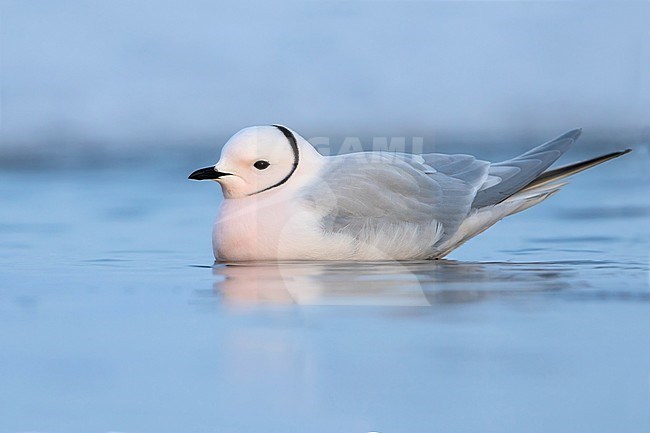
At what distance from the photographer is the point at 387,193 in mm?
5898

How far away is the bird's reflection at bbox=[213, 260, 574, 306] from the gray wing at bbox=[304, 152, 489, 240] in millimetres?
223

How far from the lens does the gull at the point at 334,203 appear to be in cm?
562

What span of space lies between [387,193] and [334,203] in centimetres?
32

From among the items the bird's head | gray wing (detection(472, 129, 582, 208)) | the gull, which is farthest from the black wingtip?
the bird's head

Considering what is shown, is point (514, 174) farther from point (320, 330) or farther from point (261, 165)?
point (320, 330)

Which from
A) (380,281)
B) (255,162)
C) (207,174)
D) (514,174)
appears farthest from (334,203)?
(514,174)

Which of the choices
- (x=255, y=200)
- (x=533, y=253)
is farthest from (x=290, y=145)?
(x=533, y=253)

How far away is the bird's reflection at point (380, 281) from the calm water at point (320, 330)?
0.01 metres

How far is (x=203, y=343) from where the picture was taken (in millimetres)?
3938

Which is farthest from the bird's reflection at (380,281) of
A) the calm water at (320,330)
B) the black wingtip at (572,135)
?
the black wingtip at (572,135)

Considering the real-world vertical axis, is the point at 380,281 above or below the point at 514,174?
below

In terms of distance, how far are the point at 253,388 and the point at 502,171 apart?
10.8 ft

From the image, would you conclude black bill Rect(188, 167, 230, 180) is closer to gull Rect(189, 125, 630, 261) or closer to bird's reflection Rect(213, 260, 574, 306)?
gull Rect(189, 125, 630, 261)

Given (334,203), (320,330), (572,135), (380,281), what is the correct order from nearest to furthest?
(320,330)
(380,281)
(334,203)
(572,135)
